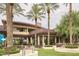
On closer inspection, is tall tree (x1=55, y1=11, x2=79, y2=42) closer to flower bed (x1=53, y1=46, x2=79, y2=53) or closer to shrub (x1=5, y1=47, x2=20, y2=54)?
flower bed (x1=53, y1=46, x2=79, y2=53)

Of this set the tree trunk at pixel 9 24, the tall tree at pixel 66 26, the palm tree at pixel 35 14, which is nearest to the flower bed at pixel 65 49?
the tall tree at pixel 66 26

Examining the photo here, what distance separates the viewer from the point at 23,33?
4.64 m

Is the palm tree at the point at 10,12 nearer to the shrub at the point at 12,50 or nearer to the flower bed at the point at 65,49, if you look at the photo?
the shrub at the point at 12,50

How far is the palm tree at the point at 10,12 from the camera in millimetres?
4609

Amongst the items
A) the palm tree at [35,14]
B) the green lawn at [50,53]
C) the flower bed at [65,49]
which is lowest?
the green lawn at [50,53]

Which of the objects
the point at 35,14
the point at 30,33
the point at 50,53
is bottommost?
the point at 50,53

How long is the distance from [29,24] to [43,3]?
32cm

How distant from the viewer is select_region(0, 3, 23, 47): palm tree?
4609mm

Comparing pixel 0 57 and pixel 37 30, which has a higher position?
pixel 37 30

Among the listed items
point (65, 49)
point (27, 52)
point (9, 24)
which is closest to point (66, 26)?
point (65, 49)

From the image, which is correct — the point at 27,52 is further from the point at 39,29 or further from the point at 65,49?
the point at 65,49

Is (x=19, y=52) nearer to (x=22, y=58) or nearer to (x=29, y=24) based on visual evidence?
(x=22, y=58)

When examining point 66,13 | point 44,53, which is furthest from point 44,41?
point 66,13

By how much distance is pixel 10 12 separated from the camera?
463 centimetres
